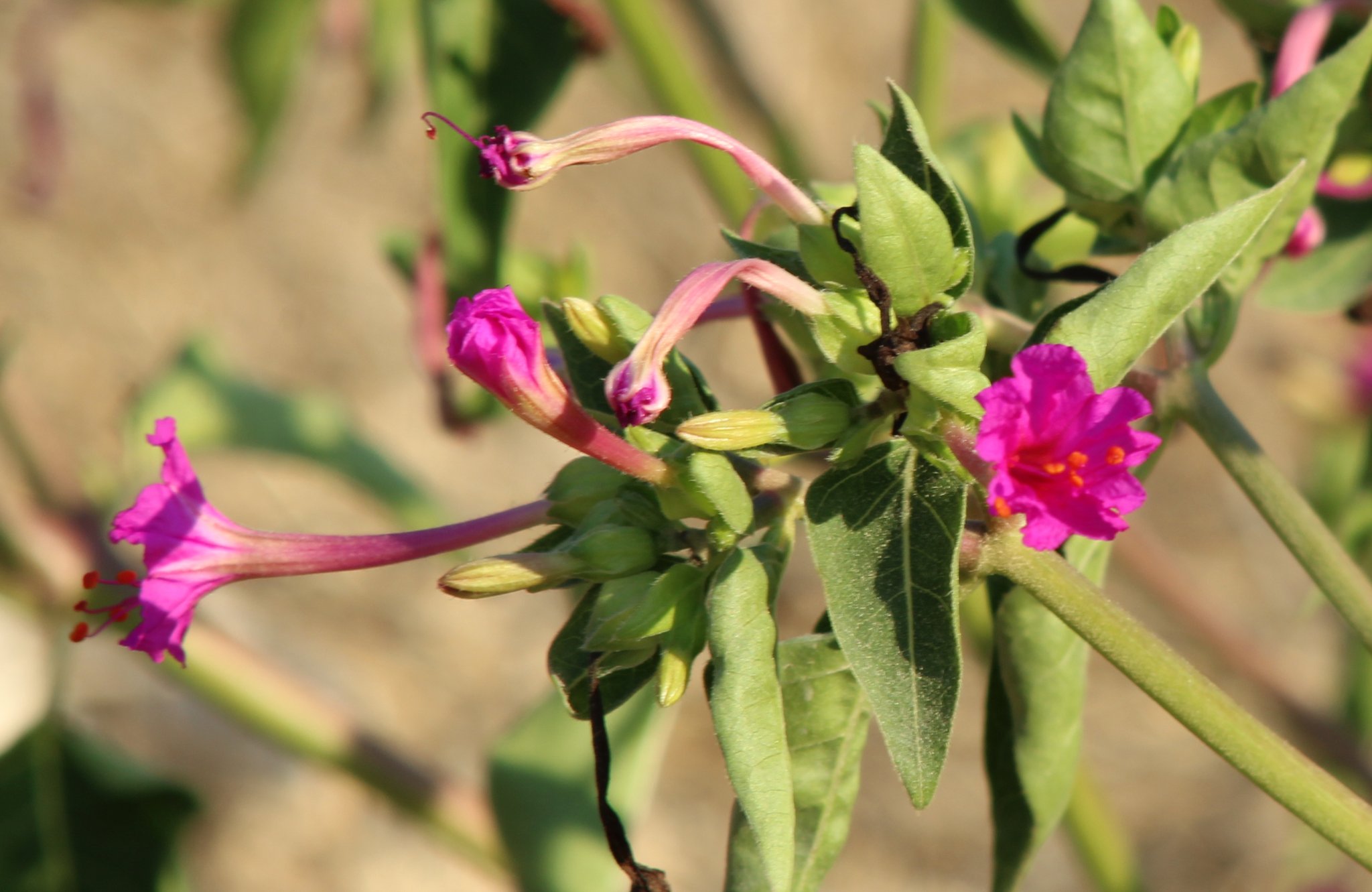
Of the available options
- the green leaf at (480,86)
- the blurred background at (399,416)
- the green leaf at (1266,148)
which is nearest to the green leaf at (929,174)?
the green leaf at (1266,148)

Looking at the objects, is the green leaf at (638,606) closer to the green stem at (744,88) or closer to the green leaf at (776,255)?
the green leaf at (776,255)

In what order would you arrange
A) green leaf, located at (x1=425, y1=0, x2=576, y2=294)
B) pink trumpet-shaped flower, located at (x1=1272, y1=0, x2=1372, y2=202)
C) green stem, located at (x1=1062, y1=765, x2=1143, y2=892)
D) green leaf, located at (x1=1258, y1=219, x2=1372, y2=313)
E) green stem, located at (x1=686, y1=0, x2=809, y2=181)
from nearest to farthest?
pink trumpet-shaped flower, located at (x1=1272, y1=0, x2=1372, y2=202) < green leaf, located at (x1=1258, y1=219, x2=1372, y2=313) < green leaf, located at (x1=425, y1=0, x2=576, y2=294) < green stem, located at (x1=1062, y1=765, x2=1143, y2=892) < green stem, located at (x1=686, y1=0, x2=809, y2=181)

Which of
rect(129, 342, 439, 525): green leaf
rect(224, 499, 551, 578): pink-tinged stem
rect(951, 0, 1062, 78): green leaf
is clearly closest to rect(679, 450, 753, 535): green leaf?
rect(224, 499, 551, 578): pink-tinged stem

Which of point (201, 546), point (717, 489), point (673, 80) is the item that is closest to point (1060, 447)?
point (717, 489)

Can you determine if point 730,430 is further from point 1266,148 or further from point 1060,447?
point 1266,148

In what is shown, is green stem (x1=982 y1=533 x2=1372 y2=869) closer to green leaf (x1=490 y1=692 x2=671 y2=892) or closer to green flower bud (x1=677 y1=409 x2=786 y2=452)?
green flower bud (x1=677 y1=409 x2=786 y2=452)
